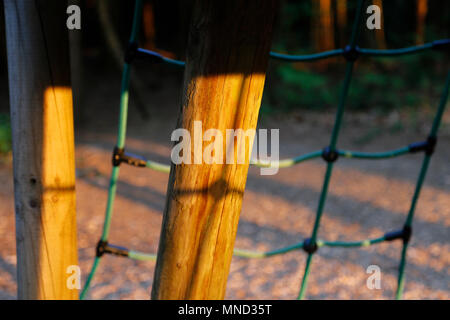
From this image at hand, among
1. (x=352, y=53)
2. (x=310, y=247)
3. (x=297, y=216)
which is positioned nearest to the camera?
(x=352, y=53)

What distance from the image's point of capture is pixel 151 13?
292 inches

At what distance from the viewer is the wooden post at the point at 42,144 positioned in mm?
934

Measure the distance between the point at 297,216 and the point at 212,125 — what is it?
2.09 meters

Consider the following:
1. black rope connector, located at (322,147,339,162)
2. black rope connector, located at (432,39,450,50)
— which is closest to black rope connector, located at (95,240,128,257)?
black rope connector, located at (322,147,339,162)

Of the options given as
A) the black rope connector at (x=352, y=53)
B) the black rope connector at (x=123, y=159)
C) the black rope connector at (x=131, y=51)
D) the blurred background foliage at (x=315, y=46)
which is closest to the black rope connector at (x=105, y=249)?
the black rope connector at (x=123, y=159)

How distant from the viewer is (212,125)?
77cm

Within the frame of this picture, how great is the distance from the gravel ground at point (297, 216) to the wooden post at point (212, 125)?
1092 millimetres

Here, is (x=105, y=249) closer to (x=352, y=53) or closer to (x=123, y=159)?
(x=123, y=159)

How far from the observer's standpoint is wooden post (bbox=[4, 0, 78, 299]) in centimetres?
93

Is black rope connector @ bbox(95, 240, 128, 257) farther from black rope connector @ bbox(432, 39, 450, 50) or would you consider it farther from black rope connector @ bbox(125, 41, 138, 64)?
black rope connector @ bbox(432, 39, 450, 50)

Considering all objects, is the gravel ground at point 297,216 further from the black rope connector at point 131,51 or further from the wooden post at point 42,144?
the black rope connector at point 131,51

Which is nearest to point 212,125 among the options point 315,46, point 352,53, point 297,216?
point 352,53

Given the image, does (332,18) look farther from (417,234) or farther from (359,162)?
(417,234)

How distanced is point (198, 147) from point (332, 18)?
6.78 m
